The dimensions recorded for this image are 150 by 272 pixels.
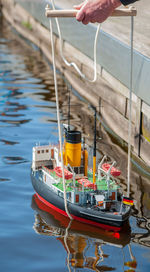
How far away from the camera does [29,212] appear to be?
1952 centimetres

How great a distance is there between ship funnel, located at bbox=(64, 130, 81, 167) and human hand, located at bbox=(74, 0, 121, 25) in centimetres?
1177

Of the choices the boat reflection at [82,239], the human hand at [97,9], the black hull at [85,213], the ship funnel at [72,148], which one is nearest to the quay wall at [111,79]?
the ship funnel at [72,148]

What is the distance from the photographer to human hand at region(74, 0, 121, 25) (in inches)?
269

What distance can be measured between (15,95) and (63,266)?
20.3 meters

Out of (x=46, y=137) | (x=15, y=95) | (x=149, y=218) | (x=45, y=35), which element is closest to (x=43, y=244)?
(x=149, y=218)

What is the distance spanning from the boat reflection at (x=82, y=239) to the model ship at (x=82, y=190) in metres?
0.24

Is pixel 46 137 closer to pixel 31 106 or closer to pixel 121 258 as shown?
pixel 31 106

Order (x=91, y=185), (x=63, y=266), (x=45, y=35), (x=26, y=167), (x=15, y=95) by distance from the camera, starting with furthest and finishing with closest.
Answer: (x=45, y=35)
(x=15, y=95)
(x=26, y=167)
(x=91, y=185)
(x=63, y=266)

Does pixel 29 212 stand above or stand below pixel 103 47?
below

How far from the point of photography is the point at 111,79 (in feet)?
95.0

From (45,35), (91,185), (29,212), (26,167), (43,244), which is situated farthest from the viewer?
(45,35)

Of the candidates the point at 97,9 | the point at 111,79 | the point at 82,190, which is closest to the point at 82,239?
the point at 82,190

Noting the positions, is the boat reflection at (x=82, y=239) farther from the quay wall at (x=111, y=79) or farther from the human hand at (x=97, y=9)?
the human hand at (x=97, y=9)

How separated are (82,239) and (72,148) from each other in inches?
132
